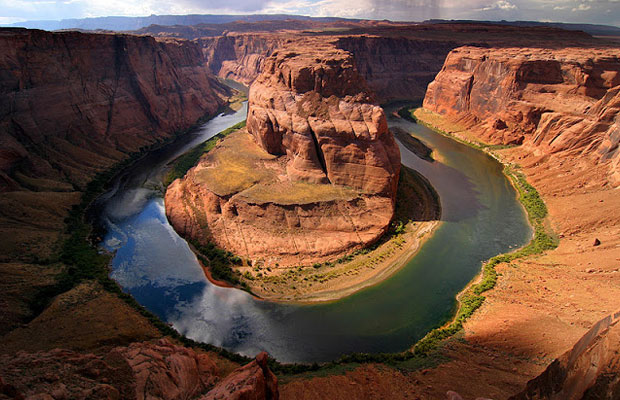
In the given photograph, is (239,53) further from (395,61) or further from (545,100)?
(545,100)

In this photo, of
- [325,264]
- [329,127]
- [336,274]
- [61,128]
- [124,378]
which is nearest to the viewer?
[124,378]

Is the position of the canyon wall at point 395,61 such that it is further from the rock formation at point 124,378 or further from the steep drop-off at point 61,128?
the rock formation at point 124,378

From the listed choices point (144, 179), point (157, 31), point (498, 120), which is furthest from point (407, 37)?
point (157, 31)

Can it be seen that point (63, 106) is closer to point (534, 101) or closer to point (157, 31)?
point (534, 101)

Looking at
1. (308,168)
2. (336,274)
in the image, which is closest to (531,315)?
(336,274)

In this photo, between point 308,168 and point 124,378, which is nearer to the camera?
point 124,378

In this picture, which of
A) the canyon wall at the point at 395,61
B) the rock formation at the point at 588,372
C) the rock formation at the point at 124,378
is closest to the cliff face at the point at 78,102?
the rock formation at the point at 124,378
